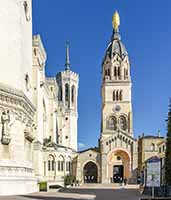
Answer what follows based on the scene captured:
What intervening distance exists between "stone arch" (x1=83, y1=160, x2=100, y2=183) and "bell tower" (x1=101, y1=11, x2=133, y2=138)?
281 inches

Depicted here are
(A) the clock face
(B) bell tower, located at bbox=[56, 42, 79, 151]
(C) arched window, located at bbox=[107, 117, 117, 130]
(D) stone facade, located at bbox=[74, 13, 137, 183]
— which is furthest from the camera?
(B) bell tower, located at bbox=[56, 42, 79, 151]

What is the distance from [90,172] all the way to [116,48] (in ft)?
101

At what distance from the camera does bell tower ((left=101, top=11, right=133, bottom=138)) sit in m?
117

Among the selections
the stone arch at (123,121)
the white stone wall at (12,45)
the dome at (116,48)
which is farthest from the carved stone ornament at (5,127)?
the dome at (116,48)

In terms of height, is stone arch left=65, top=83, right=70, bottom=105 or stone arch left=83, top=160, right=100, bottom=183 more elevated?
stone arch left=65, top=83, right=70, bottom=105

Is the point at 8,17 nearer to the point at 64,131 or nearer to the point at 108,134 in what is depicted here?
the point at 108,134

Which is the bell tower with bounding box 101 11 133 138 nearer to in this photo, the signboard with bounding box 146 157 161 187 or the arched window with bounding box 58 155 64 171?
the arched window with bounding box 58 155 64 171

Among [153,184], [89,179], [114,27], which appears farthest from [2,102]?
[114,27]

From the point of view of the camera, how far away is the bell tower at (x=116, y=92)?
11731 centimetres

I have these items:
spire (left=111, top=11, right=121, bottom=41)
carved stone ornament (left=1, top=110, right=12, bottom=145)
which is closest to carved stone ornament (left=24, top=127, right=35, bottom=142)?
carved stone ornament (left=1, top=110, right=12, bottom=145)

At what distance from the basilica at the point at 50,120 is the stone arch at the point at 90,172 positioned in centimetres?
23

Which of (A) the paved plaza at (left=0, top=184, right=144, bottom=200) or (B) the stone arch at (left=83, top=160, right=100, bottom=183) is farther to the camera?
(B) the stone arch at (left=83, top=160, right=100, bottom=183)

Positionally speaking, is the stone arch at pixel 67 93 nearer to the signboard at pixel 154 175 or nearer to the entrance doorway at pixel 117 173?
the entrance doorway at pixel 117 173

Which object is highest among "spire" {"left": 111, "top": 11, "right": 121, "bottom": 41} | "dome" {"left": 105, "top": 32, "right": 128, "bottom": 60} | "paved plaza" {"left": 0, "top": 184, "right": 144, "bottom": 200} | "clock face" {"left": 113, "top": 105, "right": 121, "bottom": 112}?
"spire" {"left": 111, "top": 11, "right": 121, "bottom": 41}
